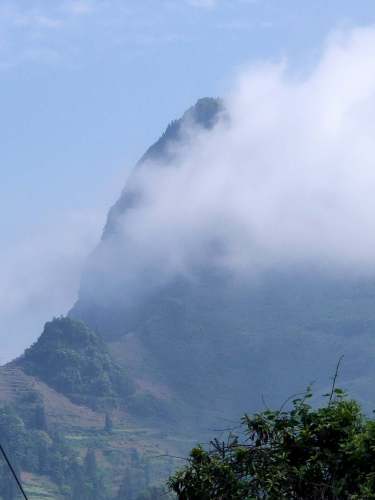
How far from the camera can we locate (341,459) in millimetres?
27625

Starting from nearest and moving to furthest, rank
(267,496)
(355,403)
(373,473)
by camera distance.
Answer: (373,473)
(267,496)
(355,403)

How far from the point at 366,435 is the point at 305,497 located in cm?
255

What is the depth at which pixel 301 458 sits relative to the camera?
28625mm

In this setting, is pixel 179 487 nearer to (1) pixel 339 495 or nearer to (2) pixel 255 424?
(2) pixel 255 424

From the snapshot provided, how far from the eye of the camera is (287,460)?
2844cm

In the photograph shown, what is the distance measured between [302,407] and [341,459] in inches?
82.5

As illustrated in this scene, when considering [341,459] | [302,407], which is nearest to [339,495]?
[341,459]

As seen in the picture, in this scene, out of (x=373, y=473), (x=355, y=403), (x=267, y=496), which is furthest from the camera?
(x=355, y=403)

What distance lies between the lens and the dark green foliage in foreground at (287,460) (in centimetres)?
2736

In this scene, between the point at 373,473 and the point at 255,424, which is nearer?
the point at 373,473

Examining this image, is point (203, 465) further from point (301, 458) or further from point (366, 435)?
point (366, 435)

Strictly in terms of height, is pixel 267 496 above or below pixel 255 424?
below

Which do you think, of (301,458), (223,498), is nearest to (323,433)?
(301,458)

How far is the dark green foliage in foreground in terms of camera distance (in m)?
27.4
